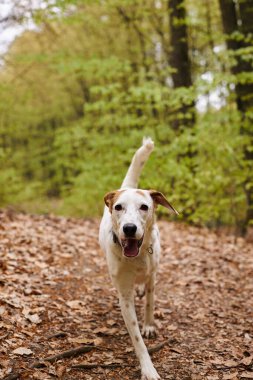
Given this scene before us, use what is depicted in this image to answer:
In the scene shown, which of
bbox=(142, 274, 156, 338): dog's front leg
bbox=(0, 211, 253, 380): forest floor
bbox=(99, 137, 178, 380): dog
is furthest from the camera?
bbox=(142, 274, 156, 338): dog's front leg

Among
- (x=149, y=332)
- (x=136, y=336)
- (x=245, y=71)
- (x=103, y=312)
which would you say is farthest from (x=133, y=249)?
(x=245, y=71)

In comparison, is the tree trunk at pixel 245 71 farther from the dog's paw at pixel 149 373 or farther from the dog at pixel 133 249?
the dog's paw at pixel 149 373

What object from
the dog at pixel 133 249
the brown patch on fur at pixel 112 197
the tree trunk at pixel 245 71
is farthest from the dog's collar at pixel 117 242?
the tree trunk at pixel 245 71

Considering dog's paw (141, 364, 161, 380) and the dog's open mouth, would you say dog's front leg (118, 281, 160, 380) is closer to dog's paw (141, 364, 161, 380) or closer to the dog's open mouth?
dog's paw (141, 364, 161, 380)

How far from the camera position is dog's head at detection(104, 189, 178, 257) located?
119 inches

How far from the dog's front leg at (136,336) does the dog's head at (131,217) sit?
1.63 ft

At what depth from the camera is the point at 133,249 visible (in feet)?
10.3

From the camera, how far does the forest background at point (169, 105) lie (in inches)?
313

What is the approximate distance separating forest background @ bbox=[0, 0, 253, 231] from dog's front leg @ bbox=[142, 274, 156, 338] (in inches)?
166

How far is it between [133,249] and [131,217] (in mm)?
278

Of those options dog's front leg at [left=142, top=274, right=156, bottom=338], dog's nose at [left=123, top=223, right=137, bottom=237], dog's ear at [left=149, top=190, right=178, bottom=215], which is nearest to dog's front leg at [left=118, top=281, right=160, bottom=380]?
dog's front leg at [left=142, top=274, right=156, bottom=338]

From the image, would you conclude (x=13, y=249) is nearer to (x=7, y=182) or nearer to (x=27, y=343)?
(x=27, y=343)

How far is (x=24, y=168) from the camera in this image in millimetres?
20625

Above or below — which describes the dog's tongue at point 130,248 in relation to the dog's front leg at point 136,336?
above
